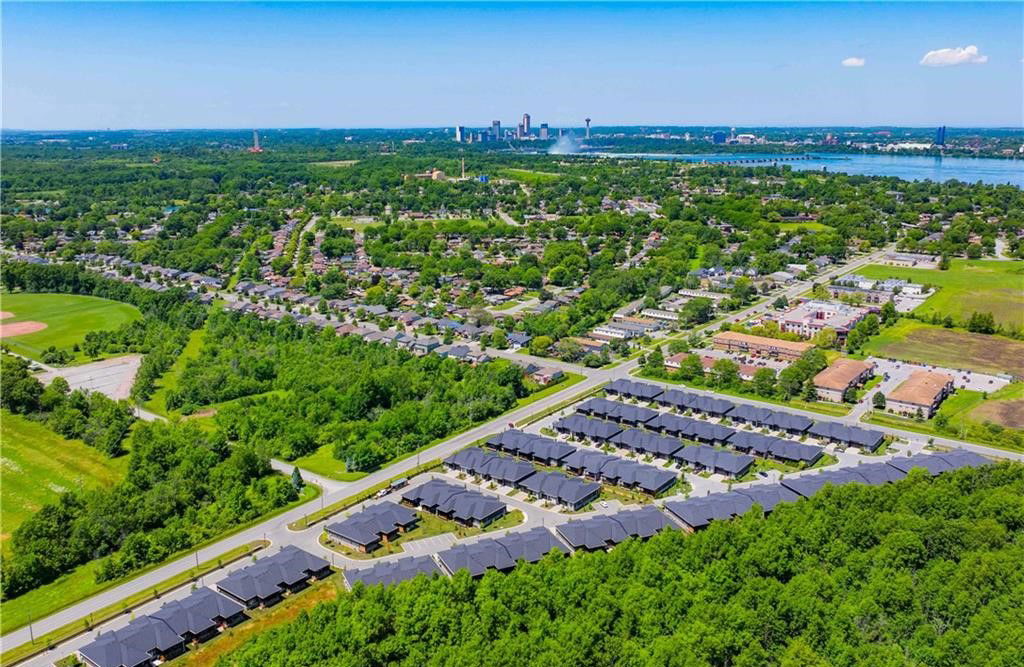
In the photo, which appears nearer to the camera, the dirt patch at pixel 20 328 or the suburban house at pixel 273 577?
the suburban house at pixel 273 577

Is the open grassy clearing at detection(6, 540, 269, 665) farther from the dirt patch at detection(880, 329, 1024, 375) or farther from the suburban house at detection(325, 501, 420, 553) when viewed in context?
the dirt patch at detection(880, 329, 1024, 375)

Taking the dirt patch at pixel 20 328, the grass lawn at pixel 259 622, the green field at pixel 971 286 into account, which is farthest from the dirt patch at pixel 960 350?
the dirt patch at pixel 20 328

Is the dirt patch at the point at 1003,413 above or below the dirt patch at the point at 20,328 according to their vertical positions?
below

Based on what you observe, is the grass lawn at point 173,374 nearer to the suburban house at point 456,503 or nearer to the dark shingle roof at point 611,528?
the suburban house at point 456,503

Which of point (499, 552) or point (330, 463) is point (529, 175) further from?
point (499, 552)

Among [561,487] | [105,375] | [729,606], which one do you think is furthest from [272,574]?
[105,375]

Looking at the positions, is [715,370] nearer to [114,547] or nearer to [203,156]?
[114,547]

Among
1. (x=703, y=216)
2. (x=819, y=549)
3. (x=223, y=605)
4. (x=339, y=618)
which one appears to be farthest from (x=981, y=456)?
(x=703, y=216)
